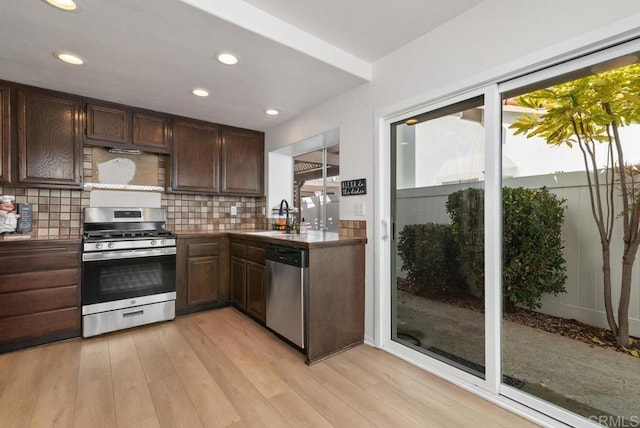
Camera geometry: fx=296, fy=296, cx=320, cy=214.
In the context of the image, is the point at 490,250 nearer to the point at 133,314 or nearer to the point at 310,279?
the point at 310,279

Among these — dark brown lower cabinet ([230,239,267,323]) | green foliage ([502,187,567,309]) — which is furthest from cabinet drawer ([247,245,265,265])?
green foliage ([502,187,567,309])

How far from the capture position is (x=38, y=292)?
244cm

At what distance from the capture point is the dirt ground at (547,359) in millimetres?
1502

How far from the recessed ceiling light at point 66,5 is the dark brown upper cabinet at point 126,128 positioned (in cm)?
151

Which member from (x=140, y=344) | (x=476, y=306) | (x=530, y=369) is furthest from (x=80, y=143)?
(x=530, y=369)

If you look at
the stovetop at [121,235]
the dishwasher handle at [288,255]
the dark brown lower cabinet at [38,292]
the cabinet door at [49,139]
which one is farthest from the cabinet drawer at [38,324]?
the dishwasher handle at [288,255]

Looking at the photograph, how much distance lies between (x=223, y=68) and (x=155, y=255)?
1.91 m

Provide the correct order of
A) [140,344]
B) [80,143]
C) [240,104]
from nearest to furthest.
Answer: [140,344] < [80,143] < [240,104]

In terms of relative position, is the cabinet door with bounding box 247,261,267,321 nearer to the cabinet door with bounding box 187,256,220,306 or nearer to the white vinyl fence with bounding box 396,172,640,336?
the cabinet door with bounding box 187,256,220,306

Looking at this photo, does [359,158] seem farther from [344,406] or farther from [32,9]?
[32,9]

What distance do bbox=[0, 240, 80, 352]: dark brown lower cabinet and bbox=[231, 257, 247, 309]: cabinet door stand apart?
1.38 meters

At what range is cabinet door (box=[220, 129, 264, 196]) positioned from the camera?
149 inches

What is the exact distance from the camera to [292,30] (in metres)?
2.03

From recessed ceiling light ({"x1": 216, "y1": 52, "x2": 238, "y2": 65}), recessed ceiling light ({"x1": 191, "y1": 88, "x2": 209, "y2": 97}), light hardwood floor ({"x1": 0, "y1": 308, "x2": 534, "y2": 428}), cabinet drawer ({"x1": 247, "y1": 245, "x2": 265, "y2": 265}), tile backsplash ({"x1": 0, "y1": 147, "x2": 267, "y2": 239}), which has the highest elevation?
recessed ceiling light ({"x1": 191, "y1": 88, "x2": 209, "y2": 97})
